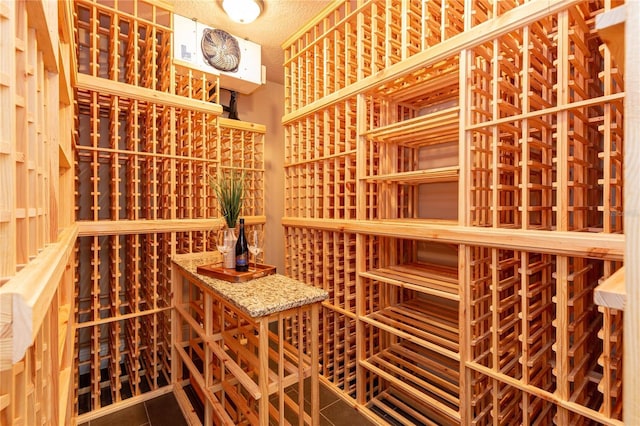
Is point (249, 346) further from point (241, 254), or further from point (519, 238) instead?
point (519, 238)

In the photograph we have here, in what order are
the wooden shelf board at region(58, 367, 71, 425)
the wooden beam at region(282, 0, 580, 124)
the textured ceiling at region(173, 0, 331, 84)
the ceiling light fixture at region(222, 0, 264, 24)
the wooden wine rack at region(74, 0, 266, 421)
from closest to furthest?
the wooden shelf board at region(58, 367, 71, 425) → the wooden beam at region(282, 0, 580, 124) → the wooden wine rack at region(74, 0, 266, 421) → the ceiling light fixture at region(222, 0, 264, 24) → the textured ceiling at region(173, 0, 331, 84)

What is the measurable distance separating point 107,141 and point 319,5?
6.58ft

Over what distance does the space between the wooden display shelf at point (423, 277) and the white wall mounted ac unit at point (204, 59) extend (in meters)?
1.97

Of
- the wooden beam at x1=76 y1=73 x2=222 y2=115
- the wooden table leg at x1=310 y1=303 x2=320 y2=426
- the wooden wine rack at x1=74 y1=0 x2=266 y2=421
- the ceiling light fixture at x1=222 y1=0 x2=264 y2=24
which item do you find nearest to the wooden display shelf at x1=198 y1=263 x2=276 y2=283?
the wooden table leg at x1=310 y1=303 x2=320 y2=426

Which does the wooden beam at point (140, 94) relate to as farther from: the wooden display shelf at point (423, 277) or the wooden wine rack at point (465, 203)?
the wooden display shelf at point (423, 277)

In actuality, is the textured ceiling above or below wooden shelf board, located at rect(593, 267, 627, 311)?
above

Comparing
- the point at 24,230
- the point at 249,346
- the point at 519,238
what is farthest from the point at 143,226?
the point at 519,238

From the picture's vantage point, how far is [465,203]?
147cm

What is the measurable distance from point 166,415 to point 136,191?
1.45 metres

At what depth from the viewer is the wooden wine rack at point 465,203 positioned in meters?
1.23

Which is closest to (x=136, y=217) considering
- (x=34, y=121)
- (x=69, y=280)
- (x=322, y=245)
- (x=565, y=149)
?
(x=69, y=280)

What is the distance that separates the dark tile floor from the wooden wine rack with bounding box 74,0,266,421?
0.07 m

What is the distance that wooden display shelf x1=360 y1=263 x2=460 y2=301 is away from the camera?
160 centimetres

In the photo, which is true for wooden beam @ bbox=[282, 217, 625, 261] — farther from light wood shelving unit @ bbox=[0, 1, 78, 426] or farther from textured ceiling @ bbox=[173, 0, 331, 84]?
textured ceiling @ bbox=[173, 0, 331, 84]
